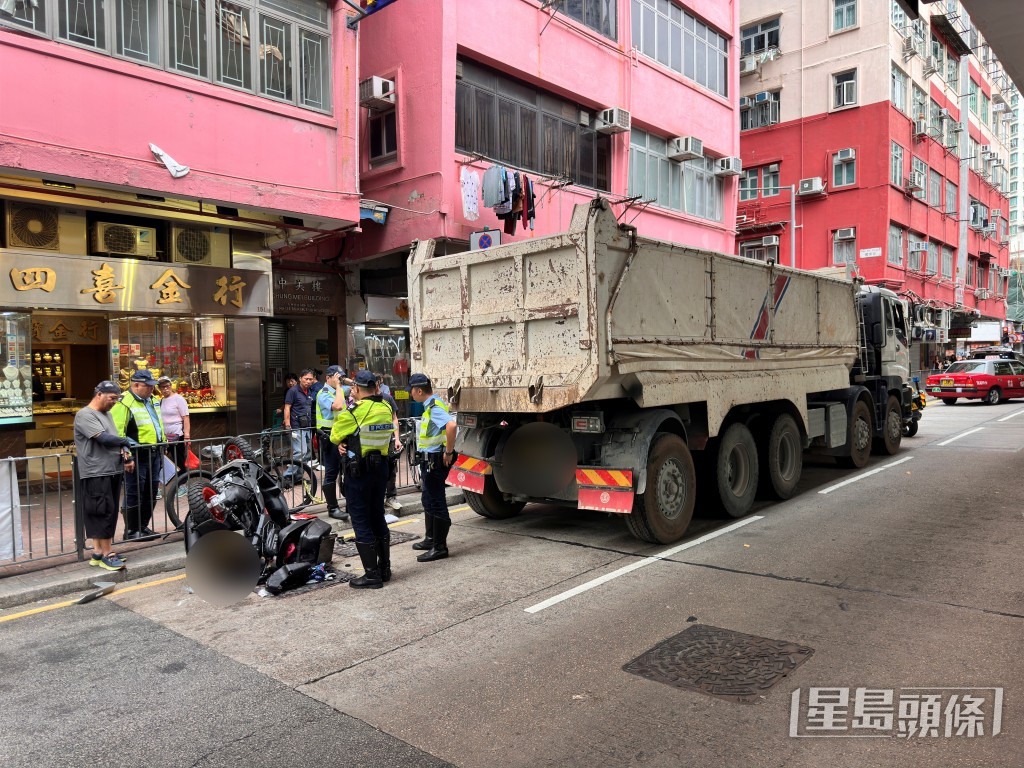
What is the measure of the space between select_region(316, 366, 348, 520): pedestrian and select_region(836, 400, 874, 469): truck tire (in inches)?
303

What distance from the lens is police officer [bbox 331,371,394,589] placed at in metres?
6.20

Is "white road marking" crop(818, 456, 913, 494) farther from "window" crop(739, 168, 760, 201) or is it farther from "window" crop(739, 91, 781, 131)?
"window" crop(739, 91, 781, 131)

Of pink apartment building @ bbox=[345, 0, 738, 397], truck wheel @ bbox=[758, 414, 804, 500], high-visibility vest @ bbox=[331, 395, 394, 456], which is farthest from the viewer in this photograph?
pink apartment building @ bbox=[345, 0, 738, 397]

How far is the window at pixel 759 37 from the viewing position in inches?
1307

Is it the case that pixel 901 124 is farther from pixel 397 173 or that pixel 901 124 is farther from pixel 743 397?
pixel 743 397

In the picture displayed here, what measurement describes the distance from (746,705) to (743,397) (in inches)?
189

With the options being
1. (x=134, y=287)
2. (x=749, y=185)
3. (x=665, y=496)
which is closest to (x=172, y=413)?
(x=134, y=287)

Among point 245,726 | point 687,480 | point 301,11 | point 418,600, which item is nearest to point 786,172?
point 301,11

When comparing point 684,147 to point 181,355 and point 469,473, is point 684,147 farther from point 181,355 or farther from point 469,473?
point 469,473

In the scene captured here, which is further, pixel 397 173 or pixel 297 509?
pixel 397 173

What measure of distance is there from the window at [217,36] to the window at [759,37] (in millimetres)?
27512

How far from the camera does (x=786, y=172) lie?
3275 cm

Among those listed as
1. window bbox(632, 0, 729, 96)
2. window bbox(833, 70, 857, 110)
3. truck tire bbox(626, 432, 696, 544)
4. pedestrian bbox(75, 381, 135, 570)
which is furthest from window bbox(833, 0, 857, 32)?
pedestrian bbox(75, 381, 135, 570)

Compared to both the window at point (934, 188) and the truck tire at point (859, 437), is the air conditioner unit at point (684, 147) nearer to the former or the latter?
the truck tire at point (859, 437)
